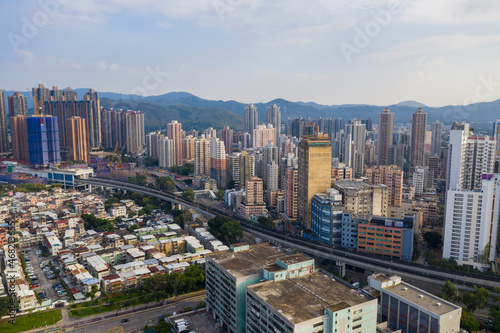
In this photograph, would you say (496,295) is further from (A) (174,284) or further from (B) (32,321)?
(B) (32,321)

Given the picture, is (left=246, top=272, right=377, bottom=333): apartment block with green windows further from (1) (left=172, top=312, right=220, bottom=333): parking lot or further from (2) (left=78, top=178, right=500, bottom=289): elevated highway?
(2) (left=78, top=178, right=500, bottom=289): elevated highway

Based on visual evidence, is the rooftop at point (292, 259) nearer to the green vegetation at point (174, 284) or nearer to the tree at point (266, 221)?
the green vegetation at point (174, 284)

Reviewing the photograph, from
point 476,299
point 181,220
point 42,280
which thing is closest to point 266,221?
point 181,220

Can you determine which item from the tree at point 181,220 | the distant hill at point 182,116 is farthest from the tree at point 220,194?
the distant hill at point 182,116

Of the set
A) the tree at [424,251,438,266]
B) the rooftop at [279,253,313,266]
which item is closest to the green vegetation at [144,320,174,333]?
the rooftop at [279,253,313,266]

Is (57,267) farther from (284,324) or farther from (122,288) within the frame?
(284,324)
